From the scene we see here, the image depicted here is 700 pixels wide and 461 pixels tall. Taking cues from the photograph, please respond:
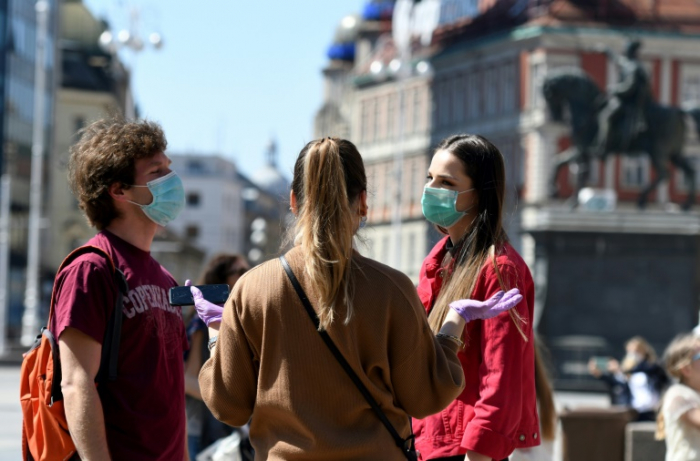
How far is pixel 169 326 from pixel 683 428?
11.9ft

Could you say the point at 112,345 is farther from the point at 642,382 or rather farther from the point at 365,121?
the point at 365,121

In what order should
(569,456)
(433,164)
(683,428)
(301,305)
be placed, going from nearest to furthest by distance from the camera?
(301,305), (433,164), (683,428), (569,456)

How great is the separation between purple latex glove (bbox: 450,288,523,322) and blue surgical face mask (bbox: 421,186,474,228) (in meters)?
0.67

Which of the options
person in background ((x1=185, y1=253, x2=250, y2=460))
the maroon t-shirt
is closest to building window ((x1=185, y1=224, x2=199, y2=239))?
person in background ((x1=185, y1=253, x2=250, y2=460))

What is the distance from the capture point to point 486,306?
16.2ft

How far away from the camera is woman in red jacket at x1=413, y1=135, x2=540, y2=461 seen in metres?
5.24

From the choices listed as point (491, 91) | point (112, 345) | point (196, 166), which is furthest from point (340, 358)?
point (196, 166)

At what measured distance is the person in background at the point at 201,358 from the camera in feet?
27.7

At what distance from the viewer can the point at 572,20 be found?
72125 mm

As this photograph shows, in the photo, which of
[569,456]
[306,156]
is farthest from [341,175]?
[569,456]

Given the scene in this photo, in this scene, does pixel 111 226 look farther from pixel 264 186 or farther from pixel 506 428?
pixel 264 186

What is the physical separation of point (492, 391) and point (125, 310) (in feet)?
4.03

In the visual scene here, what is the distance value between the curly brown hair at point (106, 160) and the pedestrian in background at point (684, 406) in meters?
3.67

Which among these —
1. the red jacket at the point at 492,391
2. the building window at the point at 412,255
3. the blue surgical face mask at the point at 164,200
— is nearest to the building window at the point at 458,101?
the building window at the point at 412,255
